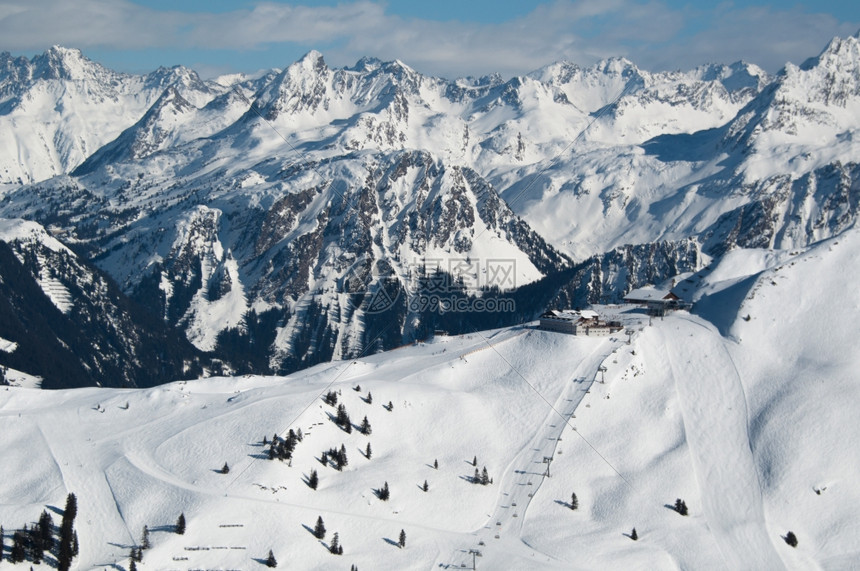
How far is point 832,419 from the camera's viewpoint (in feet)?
432

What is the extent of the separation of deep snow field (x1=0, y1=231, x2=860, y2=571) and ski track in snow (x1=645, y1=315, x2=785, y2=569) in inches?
11.7

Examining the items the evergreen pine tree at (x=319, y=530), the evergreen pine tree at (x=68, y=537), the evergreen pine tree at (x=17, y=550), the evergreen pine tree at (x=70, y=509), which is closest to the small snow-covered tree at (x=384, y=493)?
the evergreen pine tree at (x=319, y=530)

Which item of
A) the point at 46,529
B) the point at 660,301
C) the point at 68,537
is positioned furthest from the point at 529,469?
the point at 46,529

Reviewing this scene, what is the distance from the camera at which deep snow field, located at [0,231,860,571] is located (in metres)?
109

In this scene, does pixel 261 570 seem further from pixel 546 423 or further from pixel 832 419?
pixel 832 419

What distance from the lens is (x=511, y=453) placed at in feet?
426

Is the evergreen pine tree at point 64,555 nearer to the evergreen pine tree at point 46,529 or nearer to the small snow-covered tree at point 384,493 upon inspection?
the evergreen pine tree at point 46,529

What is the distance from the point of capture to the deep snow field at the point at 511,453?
109 meters

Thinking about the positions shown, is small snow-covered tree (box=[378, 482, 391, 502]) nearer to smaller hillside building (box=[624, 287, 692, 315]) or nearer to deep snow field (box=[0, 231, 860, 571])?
deep snow field (box=[0, 231, 860, 571])

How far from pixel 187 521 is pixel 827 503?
79825mm

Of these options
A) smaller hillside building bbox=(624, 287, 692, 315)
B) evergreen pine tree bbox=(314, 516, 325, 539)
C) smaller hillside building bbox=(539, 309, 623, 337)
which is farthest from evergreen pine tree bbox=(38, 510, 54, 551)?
smaller hillside building bbox=(624, 287, 692, 315)

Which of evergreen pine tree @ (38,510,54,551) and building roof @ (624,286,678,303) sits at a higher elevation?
building roof @ (624,286,678,303)

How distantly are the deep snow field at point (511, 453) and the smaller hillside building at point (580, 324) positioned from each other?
267cm

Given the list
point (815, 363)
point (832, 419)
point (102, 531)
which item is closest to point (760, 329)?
point (815, 363)
